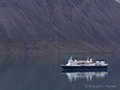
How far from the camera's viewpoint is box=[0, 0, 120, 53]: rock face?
96.2 meters

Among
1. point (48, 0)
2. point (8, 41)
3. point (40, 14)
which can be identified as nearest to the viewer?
point (8, 41)

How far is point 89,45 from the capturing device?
104 meters

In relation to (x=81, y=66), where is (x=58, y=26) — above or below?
above

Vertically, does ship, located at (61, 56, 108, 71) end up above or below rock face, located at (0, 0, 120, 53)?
below

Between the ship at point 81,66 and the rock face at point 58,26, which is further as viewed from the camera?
the rock face at point 58,26

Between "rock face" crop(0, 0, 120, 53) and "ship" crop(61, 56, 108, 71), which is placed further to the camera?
"rock face" crop(0, 0, 120, 53)

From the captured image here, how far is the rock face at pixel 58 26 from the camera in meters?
96.2

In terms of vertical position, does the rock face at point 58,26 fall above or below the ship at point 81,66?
above

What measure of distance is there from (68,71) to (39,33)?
54050 millimetres

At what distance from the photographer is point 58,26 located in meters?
108

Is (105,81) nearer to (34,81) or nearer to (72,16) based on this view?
(34,81)

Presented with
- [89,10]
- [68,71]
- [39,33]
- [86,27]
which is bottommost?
[68,71]

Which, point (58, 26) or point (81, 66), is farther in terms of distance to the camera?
point (58, 26)

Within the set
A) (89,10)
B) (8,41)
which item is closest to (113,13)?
(89,10)
